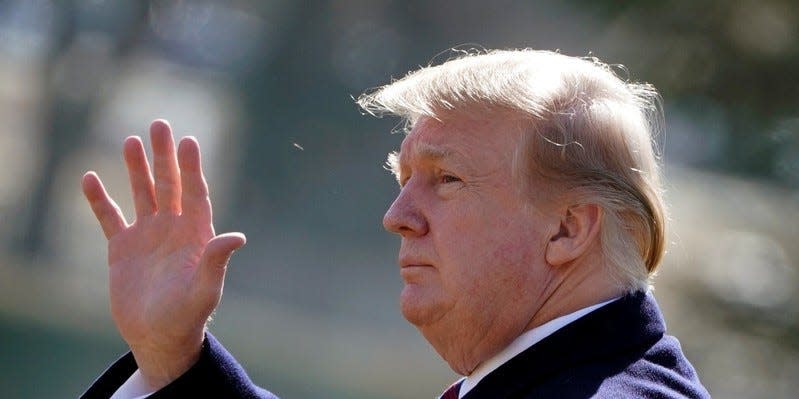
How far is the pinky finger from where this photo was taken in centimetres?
217

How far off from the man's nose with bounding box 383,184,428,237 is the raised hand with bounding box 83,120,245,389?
312mm

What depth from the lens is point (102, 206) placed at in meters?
2.18

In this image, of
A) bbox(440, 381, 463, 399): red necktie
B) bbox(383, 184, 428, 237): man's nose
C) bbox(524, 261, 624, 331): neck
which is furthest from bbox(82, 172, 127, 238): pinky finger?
bbox(524, 261, 624, 331): neck

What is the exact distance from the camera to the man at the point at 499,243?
1882mm

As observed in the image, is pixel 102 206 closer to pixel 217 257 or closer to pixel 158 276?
pixel 158 276

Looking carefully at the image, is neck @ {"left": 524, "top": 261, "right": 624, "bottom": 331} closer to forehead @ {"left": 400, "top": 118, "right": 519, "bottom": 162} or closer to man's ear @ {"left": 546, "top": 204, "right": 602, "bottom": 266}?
man's ear @ {"left": 546, "top": 204, "right": 602, "bottom": 266}

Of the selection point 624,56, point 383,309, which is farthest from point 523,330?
point 383,309

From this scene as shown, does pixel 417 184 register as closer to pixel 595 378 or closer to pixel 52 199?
pixel 595 378

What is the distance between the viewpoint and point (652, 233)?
78.6 inches

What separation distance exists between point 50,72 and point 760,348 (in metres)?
4.22

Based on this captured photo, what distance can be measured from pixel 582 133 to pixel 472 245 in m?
0.27

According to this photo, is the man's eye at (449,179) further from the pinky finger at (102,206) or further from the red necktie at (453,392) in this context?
the pinky finger at (102,206)

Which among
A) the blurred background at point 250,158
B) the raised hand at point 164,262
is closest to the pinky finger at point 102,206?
the raised hand at point 164,262

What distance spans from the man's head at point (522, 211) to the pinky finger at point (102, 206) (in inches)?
21.7
